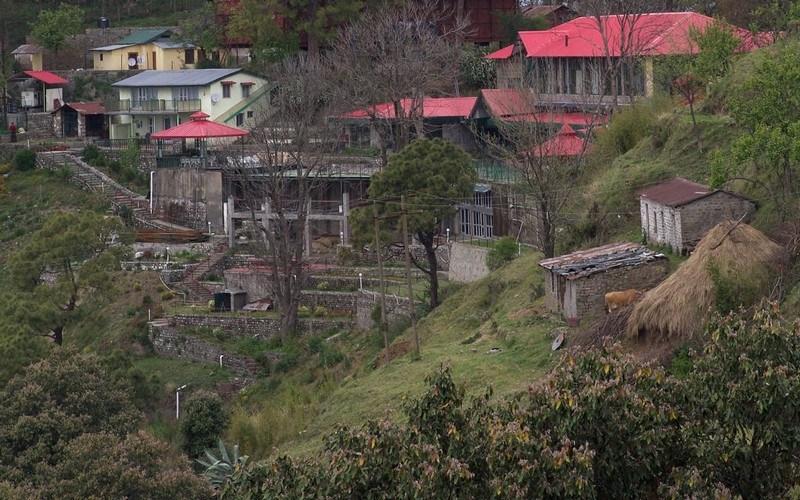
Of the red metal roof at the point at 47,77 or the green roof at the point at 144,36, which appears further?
the green roof at the point at 144,36

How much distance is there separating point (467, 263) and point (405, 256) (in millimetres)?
8515

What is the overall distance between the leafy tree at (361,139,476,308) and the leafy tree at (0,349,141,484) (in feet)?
35.3

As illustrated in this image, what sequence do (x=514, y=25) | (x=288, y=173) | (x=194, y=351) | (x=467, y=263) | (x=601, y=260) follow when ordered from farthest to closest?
(x=514, y=25) < (x=288, y=173) < (x=194, y=351) < (x=467, y=263) < (x=601, y=260)

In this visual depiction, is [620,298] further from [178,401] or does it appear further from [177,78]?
[177,78]

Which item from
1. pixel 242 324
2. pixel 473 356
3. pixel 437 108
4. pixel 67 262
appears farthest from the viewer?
pixel 437 108

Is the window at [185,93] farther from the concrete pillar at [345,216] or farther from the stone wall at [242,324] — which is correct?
the stone wall at [242,324]

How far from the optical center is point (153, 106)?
59750 mm

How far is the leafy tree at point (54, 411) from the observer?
23.9m

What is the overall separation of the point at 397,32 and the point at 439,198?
16.3 metres

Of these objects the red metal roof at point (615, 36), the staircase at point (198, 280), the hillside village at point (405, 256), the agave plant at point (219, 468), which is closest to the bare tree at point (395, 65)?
the hillside village at point (405, 256)

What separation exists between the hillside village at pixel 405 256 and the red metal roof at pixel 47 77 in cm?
18

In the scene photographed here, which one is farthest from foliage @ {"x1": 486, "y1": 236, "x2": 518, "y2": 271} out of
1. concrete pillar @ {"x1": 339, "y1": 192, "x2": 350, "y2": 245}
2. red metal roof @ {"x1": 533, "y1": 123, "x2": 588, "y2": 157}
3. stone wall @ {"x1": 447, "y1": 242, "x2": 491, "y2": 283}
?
concrete pillar @ {"x1": 339, "y1": 192, "x2": 350, "y2": 245}

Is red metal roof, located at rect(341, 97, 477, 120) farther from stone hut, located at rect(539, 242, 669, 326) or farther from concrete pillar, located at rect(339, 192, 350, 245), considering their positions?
stone hut, located at rect(539, 242, 669, 326)

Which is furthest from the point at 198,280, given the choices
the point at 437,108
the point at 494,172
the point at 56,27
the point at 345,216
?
the point at 56,27
